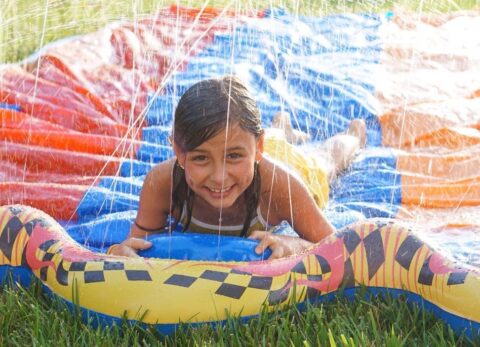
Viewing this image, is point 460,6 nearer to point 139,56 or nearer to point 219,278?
point 139,56

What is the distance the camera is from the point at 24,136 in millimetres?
3982

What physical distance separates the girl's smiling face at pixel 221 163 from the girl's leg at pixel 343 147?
1.29 m

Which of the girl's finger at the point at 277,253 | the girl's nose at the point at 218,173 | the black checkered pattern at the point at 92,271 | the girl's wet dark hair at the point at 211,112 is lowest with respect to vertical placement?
the black checkered pattern at the point at 92,271

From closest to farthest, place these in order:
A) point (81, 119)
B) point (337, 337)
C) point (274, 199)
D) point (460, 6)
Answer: point (337, 337) < point (274, 199) < point (81, 119) < point (460, 6)

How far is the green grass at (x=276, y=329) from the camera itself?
211 centimetres

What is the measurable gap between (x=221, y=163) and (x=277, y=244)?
32 centimetres

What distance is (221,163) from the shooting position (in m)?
2.67

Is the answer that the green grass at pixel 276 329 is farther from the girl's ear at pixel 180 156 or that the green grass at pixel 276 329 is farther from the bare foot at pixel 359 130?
the bare foot at pixel 359 130

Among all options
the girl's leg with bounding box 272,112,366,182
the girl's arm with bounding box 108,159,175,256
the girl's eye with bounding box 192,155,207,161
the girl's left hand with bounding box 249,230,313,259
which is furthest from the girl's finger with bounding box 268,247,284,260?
the girl's leg with bounding box 272,112,366,182

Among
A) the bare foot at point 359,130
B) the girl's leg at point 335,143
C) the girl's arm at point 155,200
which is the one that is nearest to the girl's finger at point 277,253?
the girl's arm at point 155,200

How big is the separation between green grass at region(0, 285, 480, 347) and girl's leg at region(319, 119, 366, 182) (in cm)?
169

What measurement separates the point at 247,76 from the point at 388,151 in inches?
45.3

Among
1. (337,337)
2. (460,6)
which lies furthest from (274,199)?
(460,6)

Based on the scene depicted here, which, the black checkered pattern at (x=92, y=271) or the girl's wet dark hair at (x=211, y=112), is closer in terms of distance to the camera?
the black checkered pattern at (x=92, y=271)
